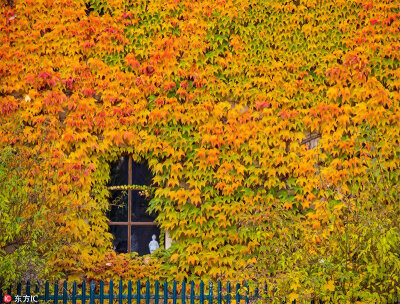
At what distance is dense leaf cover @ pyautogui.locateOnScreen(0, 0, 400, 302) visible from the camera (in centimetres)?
792

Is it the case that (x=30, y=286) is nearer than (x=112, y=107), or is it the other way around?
(x=30, y=286)

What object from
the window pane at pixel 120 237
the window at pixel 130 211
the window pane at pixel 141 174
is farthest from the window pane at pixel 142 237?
the window pane at pixel 141 174

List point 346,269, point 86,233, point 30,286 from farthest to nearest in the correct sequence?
point 86,233 < point 30,286 < point 346,269

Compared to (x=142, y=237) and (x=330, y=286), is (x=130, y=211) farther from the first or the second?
(x=330, y=286)

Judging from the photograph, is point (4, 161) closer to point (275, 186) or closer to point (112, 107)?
point (112, 107)

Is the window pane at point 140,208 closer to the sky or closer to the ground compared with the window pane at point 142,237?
closer to the sky

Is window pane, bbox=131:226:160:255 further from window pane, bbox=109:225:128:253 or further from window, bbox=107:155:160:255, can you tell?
window pane, bbox=109:225:128:253

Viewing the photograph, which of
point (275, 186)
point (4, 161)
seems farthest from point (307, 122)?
point (4, 161)

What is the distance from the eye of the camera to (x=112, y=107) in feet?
26.7

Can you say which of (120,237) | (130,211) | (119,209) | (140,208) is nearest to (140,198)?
(140,208)

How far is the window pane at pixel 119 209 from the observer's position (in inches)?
330

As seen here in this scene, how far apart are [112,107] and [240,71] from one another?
6.75 feet

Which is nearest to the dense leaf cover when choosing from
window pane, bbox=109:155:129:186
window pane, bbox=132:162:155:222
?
window pane, bbox=109:155:129:186

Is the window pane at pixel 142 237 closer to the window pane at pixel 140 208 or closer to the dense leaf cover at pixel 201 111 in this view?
the window pane at pixel 140 208
